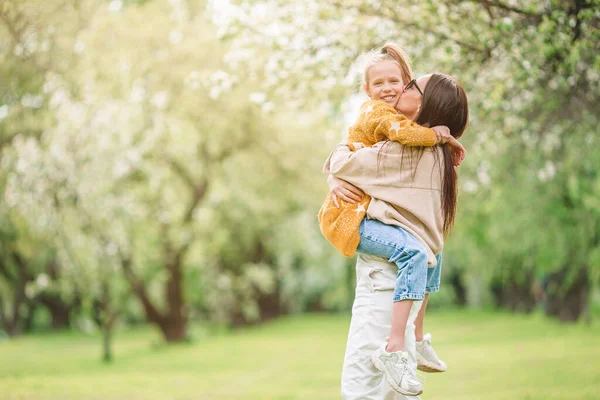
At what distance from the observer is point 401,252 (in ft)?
9.53

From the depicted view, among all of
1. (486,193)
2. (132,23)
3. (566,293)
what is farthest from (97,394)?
(566,293)

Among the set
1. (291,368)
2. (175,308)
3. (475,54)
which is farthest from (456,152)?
(175,308)

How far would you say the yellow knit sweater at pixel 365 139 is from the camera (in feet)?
9.60

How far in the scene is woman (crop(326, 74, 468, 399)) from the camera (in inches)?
118

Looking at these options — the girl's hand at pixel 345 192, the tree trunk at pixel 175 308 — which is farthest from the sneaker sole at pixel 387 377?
the tree trunk at pixel 175 308

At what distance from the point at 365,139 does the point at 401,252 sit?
56cm

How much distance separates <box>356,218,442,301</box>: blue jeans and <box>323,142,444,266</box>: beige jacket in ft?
0.14

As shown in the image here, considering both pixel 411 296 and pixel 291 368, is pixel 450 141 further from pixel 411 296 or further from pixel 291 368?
pixel 291 368

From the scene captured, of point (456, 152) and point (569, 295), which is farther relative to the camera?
point (569, 295)

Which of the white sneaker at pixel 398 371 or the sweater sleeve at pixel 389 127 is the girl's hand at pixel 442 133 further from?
the white sneaker at pixel 398 371

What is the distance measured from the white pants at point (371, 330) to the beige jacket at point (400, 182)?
207mm

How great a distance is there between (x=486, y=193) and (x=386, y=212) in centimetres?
934

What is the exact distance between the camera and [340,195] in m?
3.08

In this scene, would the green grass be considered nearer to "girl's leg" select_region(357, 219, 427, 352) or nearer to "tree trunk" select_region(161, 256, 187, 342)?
"tree trunk" select_region(161, 256, 187, 342)
